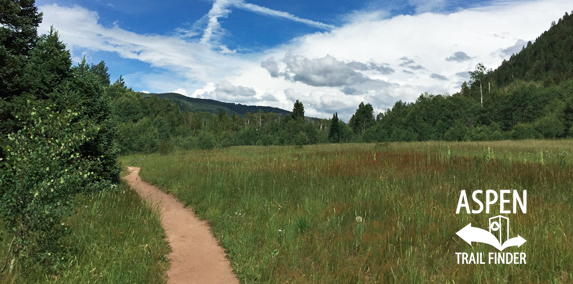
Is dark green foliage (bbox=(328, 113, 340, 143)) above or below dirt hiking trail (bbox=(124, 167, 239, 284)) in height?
above

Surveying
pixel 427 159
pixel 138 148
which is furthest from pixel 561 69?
pixel 138 148

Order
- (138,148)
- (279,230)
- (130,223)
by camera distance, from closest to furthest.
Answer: (279,230), (130,223), (138,148)

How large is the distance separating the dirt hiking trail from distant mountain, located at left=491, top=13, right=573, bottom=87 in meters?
118

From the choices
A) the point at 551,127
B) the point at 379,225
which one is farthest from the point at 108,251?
the point at 551,127

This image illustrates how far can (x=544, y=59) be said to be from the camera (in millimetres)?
109000

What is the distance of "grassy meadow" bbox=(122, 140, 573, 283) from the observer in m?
3.83

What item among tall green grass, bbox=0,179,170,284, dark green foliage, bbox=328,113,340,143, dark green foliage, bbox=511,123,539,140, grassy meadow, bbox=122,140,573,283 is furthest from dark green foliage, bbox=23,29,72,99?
dark green foliage, bbox=328,113,340,143

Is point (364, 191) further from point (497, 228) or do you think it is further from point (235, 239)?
point (235, 239)

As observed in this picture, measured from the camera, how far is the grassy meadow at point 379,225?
3830 millimetres

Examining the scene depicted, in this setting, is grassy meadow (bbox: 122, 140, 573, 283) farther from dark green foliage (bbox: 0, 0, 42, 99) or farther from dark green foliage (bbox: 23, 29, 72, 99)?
dark green foliage (bbox: 0, 0, 42, 99)

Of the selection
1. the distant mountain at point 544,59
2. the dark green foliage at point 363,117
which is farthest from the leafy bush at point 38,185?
the distant mountain at point 544,59

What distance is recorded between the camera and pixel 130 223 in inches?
227

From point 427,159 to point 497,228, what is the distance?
670 centimetres

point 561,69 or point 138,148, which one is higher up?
point 561,69
